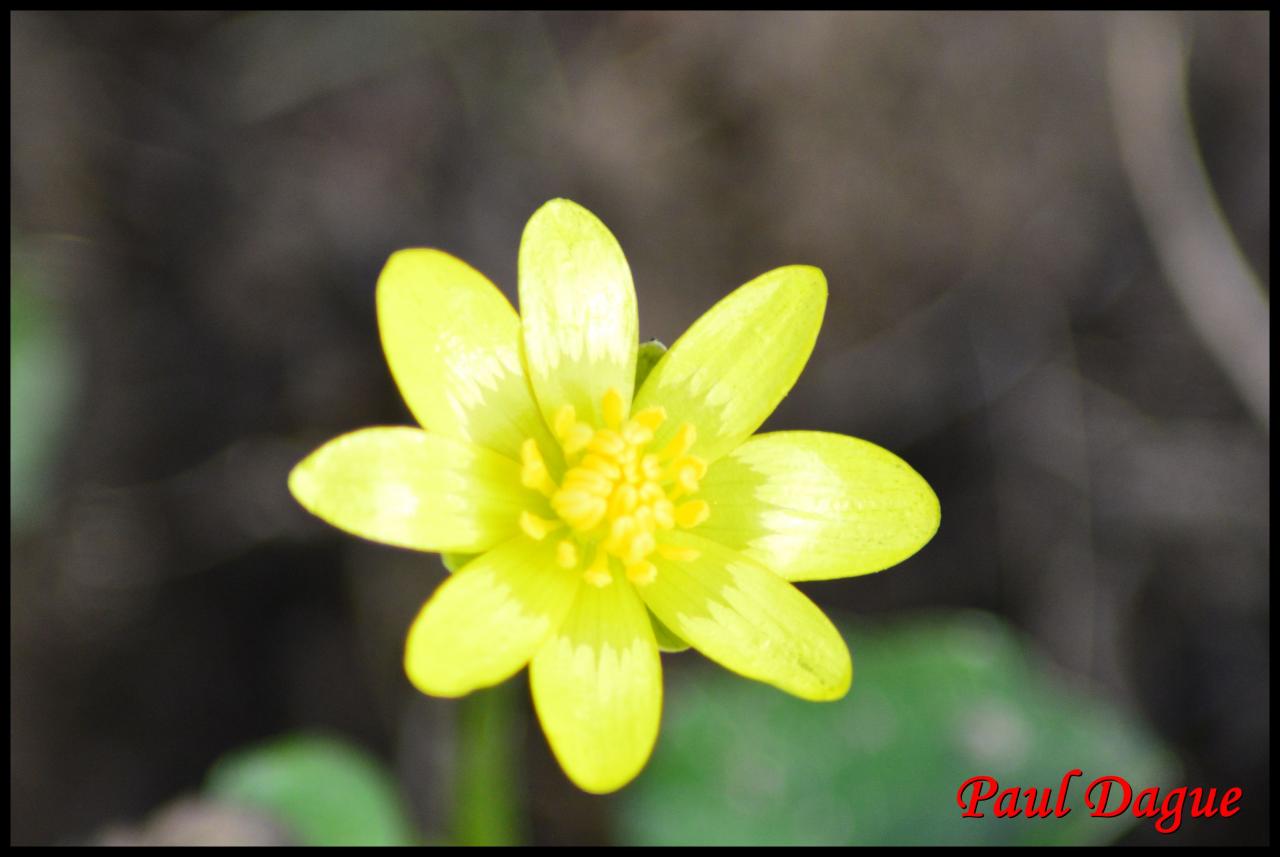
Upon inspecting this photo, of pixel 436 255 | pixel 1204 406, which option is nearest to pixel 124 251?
pixel 436 255

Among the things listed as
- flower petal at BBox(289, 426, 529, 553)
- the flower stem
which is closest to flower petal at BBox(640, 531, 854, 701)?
flower petal at BBox(289, 426, 529, 553)

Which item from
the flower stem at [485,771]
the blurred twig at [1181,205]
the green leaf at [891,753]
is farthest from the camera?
the blurred twig at [1181,205]

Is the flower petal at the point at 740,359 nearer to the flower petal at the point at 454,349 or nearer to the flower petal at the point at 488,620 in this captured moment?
the flower petal at the point at 454,349

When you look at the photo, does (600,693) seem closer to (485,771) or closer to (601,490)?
(601,490)

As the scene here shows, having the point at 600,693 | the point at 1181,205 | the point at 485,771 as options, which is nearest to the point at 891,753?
the point at 485,771

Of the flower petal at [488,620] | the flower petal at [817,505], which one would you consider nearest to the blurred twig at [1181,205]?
the flower petal at [817,505]

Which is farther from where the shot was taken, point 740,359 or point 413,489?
point 740,359
